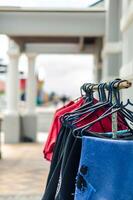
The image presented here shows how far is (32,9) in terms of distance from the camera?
9.20 metres

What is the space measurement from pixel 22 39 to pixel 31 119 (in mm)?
3339

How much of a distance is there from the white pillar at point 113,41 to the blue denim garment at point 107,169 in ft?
20.6

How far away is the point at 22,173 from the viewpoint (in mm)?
8484

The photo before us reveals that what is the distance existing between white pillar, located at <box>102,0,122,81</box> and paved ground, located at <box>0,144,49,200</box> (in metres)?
2.11

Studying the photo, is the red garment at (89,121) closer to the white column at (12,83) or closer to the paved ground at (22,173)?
the paved ground at (22,173)

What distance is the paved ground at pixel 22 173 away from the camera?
21.0ft

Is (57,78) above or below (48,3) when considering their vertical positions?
below

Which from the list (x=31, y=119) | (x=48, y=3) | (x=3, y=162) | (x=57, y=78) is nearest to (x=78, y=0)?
(x=48, y=3)

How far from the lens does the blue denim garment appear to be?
1766 mm

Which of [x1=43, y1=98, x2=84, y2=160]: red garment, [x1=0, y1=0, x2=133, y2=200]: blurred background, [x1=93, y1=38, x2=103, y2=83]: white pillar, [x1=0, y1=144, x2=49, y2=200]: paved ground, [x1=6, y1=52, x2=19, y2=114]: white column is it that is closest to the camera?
[x1=43, y1=98, x2=84, y2=160]: red garment

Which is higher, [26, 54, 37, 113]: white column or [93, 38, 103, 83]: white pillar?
[93, 38, 103, 83]: white pillar

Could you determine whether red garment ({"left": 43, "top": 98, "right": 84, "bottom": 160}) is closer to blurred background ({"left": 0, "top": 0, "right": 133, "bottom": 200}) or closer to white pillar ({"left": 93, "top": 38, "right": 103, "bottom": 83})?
blurred background ({"left": 0, "top": 0, "right": 133, "bottom": 200})

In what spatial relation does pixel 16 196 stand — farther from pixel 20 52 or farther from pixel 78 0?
pixel 20 52

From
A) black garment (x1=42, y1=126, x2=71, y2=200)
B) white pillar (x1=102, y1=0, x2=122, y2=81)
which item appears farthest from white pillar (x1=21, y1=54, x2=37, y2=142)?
black garment (x1=42, y1=126, x2=71, y2=200)
